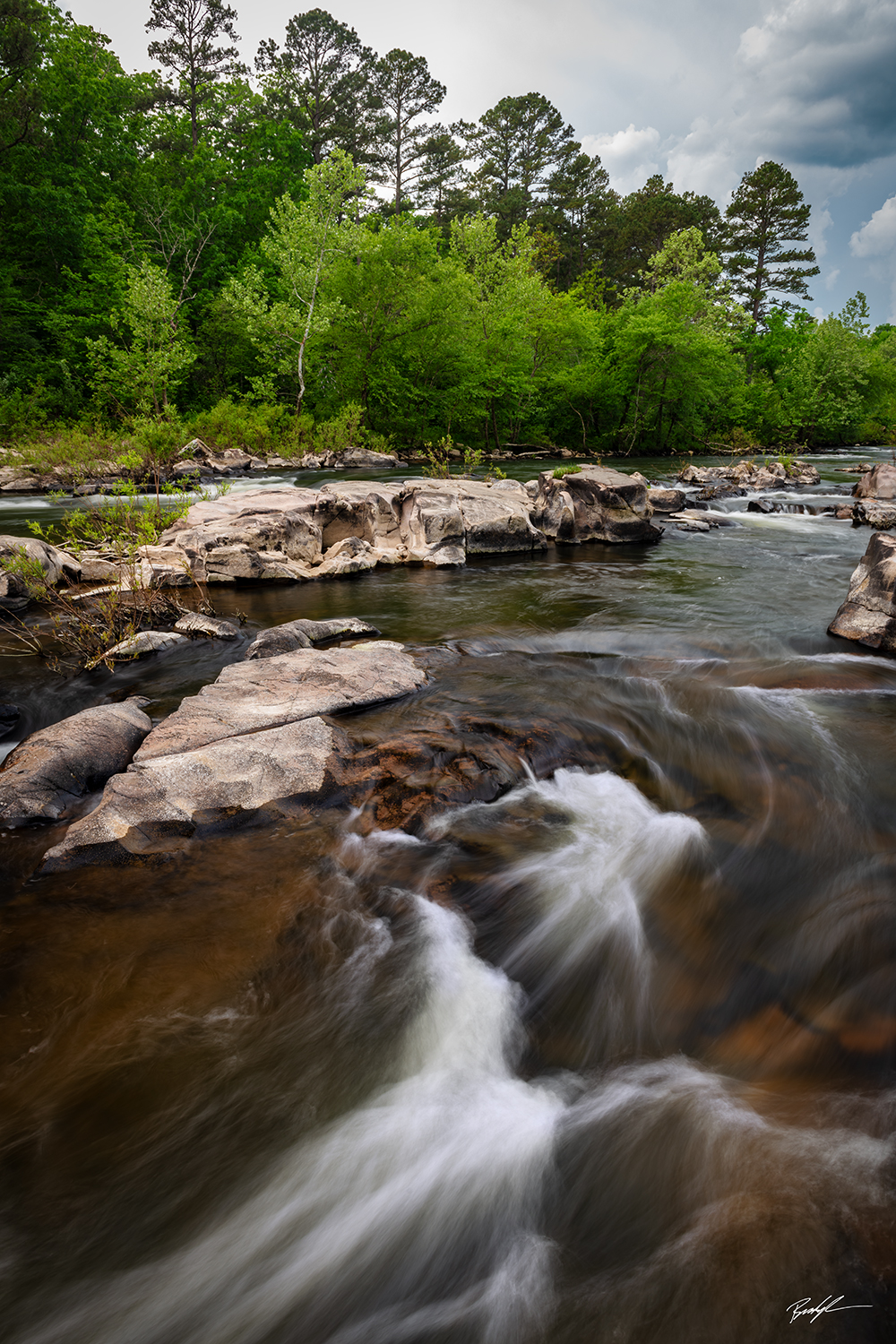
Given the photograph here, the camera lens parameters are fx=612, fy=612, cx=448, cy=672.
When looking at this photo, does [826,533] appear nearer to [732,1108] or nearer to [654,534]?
[654,534]

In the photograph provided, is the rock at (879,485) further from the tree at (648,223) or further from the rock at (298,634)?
the tree at (648,223)

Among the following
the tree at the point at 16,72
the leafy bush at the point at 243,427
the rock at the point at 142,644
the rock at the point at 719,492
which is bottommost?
the rock at the point at 142,644

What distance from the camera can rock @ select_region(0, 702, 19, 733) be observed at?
534 cm

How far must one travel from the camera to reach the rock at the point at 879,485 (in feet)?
59.1

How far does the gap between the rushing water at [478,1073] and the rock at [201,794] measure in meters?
0.17

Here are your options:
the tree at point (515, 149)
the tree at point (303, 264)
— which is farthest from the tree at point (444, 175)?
the tree at point (303, 264)

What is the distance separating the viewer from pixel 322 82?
42.4m

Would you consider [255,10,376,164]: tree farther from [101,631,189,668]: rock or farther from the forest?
[101,631,189,668]: rock

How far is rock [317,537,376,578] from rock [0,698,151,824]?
6.58 meters

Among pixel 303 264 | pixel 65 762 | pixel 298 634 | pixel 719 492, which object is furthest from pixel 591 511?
pixel 303 264

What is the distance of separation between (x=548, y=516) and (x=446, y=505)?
2.74 m
